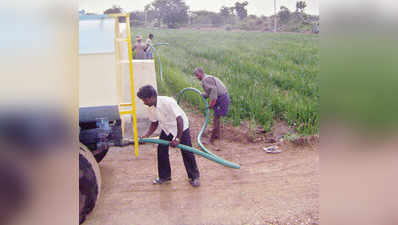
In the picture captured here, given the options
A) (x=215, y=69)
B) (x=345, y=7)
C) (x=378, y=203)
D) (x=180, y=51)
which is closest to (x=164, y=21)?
(x=180, y=51)

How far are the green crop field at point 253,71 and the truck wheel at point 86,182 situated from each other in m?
2.34

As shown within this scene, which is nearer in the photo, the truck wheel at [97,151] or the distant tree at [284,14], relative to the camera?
the truck wheel at [97,151]

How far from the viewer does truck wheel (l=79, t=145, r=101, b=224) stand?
331 cm

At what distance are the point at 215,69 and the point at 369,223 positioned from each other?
13.9 ft

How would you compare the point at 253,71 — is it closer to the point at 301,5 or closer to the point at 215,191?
the point at 301,5

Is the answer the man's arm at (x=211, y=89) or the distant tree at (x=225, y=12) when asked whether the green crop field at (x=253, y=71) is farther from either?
the man's arm at (x=211, y=89)

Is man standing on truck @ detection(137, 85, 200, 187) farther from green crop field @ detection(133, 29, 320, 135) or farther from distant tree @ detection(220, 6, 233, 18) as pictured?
distant tree @ detection(220, 6, 233, 18)

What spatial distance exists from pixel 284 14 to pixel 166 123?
9.20 ft

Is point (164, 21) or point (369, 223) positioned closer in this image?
point (369, 223)

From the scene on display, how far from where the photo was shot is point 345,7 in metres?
1.71

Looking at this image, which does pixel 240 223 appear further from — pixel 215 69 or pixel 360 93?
pixel 215 69

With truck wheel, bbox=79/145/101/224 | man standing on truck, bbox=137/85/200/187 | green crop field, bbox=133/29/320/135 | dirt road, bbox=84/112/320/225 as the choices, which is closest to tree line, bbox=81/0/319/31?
green crop field, bbox=133/29/320/135

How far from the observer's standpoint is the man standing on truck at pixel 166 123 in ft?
12.2

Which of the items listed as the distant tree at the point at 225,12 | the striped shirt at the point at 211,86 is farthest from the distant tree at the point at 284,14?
the striped shirt at the point at 211,86
